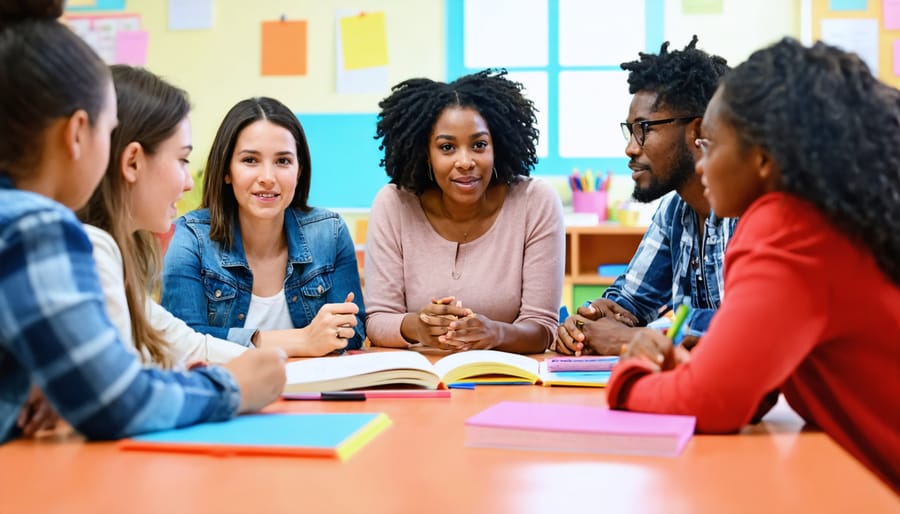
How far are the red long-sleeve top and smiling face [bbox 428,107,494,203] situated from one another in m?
1.18

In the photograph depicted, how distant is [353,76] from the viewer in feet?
13.3

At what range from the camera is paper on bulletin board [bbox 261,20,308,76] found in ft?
13.4

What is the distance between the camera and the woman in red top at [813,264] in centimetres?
95

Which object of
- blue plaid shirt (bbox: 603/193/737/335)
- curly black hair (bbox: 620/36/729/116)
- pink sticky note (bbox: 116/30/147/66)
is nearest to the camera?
blue plaid shirt (bbox: 603/193/737/335)

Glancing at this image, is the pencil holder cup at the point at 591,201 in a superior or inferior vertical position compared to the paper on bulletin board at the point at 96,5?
inferior

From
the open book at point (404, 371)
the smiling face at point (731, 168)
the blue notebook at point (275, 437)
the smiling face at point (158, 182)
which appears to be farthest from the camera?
the smiling face at point (158, 182)

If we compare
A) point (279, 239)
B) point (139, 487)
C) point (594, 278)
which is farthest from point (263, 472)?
point (594, 278)

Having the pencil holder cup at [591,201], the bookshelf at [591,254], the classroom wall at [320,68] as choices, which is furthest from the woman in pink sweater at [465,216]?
the classroom wall at [320,68]

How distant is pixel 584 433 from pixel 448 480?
18 cm

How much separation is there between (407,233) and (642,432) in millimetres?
1374

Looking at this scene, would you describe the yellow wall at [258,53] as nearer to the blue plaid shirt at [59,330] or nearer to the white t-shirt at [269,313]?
the white t-shirt at [269,313]

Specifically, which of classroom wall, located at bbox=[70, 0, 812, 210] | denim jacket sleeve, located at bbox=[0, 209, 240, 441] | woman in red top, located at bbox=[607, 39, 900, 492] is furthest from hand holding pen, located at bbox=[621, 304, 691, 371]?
classroom wall, located at bbox=[70, 0, 812, 210]

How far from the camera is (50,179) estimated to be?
98 cm

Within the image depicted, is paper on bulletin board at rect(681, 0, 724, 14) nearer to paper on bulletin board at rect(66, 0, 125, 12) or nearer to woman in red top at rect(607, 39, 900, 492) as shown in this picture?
paper on bulletin board at rect(66, 0, 125, 12)
